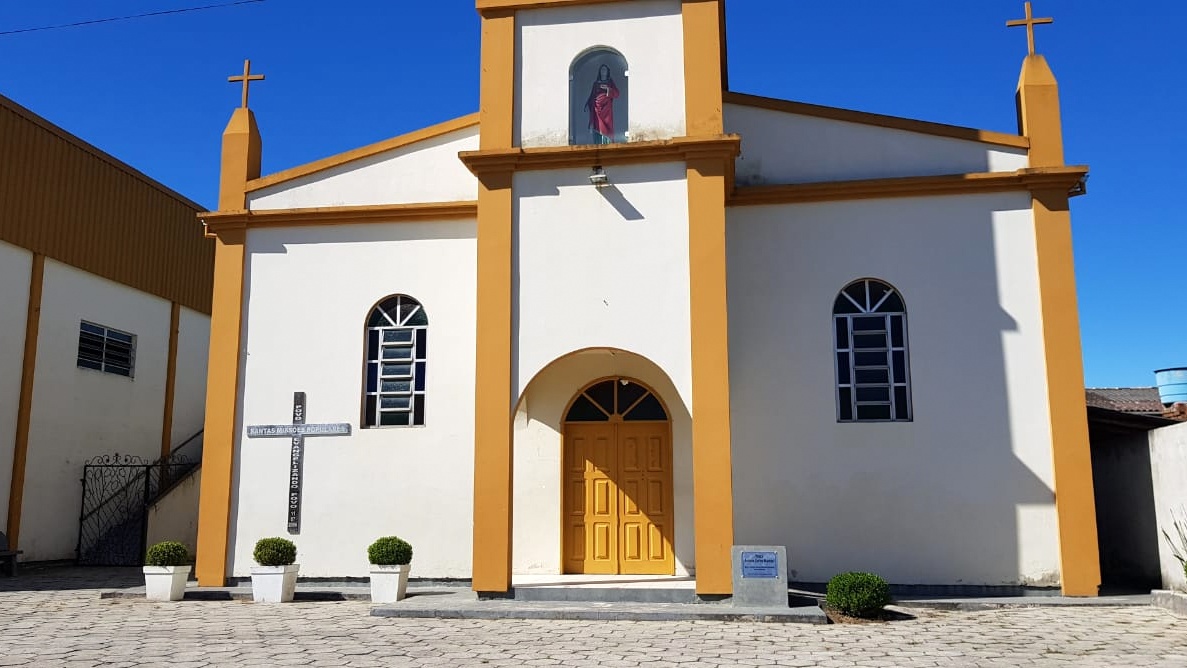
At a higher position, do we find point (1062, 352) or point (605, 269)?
point (605, 269)

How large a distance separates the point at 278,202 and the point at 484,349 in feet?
13.9

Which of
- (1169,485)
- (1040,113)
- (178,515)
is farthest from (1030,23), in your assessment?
(178,515)

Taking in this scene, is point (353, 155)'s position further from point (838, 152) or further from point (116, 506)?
point (116, 506)

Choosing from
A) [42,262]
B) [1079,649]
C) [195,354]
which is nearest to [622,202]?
[1079,649]

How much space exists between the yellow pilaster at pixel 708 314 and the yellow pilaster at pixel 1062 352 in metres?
3.94

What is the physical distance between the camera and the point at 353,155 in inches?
517

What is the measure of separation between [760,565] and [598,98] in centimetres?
591

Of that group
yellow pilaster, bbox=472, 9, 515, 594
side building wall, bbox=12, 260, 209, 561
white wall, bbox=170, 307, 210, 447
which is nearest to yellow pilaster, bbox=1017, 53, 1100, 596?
yellow pilaster, bbox=472, 9, 515, 594

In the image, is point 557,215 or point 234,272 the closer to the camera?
point 557,215

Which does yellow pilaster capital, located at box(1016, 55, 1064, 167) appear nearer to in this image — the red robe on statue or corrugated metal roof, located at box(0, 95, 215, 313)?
the red robe on statue

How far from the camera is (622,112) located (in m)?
11.8

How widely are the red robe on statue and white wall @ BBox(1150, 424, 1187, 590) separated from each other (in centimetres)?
734

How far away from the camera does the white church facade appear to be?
1103cm

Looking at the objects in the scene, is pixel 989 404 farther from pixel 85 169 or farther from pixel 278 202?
pixel 85 169
